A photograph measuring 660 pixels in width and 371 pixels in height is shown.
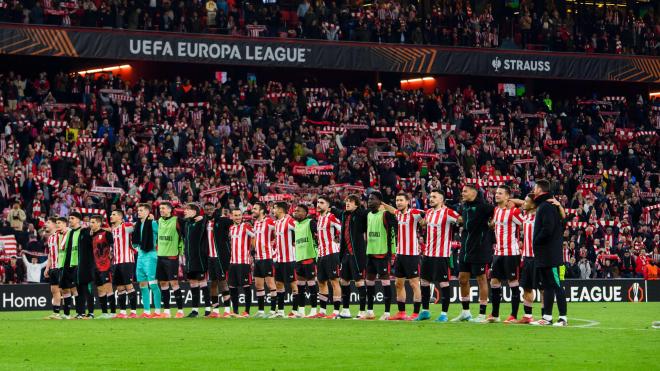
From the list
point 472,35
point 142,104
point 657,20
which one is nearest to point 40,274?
point 142,104

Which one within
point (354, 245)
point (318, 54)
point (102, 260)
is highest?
point (318, 54)

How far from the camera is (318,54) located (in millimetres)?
42750

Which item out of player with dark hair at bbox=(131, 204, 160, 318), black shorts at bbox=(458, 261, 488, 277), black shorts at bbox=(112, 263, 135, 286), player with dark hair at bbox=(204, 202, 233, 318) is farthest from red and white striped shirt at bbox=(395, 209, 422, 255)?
black shorts at bbox=(112, 263, 135, 286)

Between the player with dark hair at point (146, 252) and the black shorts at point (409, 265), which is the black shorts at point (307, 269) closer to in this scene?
the black shorts at point (409, 265)

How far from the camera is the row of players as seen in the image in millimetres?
20031

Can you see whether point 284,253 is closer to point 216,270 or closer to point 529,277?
point 216,270

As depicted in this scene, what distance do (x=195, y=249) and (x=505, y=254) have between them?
6.23m

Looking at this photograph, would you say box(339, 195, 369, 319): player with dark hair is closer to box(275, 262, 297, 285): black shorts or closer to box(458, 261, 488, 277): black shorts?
box(275, 262, 297, 285): black shorts

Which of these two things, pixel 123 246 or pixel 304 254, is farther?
pixel 123 246

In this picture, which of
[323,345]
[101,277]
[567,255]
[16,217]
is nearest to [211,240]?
[101,277]

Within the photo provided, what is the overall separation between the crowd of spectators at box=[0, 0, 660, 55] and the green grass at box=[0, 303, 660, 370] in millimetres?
20772

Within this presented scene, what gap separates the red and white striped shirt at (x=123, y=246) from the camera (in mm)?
24062

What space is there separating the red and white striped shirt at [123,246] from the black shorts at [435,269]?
263 inches

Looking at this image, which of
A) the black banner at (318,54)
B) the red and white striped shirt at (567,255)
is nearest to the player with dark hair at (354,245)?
the red and white striped shirt at (567,255)
